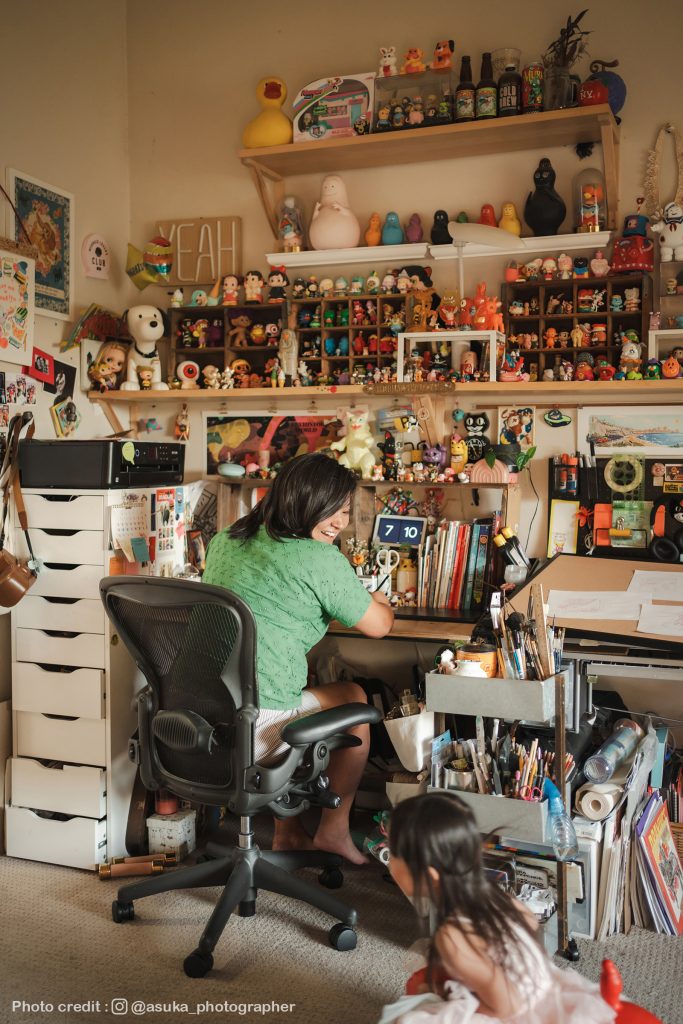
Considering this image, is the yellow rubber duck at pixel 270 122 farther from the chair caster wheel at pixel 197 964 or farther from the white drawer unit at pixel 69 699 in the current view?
the chair caster wheel at pixel 197 964

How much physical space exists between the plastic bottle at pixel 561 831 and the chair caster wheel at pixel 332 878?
70 cm

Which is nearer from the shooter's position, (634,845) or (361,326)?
(634,845)

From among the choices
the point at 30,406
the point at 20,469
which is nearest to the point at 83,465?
the point at 20,469

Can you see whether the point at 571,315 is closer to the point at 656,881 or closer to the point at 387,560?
the point at 387,560

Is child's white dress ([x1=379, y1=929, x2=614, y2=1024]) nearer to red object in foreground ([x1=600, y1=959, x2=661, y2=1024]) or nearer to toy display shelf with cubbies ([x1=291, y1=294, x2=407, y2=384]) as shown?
red object in foreground ([x1=600, y1=959, x2=661, y2=1024])

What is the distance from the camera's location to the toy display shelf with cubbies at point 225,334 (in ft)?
10.4

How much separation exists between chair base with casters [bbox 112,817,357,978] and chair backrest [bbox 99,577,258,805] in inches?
9.0

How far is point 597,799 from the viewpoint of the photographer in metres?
2.14

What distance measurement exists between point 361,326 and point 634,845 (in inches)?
72.4

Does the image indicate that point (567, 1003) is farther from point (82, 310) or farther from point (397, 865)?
point (82, 310)

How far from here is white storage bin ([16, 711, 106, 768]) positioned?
2578mm

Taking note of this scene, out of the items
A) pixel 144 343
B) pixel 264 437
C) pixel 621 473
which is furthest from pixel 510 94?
pixel 144 343

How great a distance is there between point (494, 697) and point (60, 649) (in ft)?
4.39

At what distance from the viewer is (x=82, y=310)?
3.18 metres
